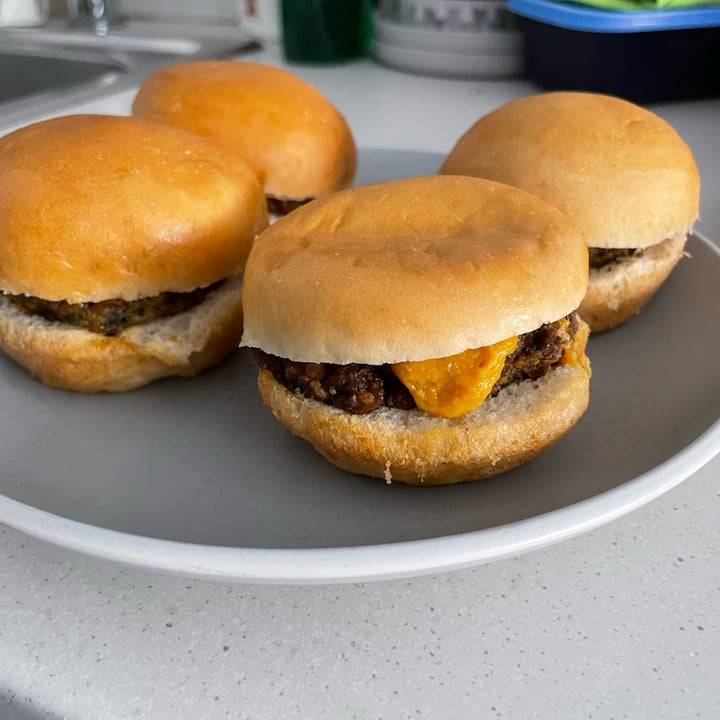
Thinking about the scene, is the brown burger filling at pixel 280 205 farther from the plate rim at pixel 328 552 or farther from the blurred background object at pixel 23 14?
the blurred background object at pixel 23 14

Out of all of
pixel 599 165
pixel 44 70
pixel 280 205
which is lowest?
pixel 44 70

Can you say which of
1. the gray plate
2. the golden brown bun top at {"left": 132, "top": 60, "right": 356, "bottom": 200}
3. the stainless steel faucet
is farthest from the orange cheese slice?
the stainless steel faucet

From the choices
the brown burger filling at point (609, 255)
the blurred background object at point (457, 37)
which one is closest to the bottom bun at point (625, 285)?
the brown burger filling at point (609, 255)

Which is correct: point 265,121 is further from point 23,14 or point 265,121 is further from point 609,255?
point 23,14

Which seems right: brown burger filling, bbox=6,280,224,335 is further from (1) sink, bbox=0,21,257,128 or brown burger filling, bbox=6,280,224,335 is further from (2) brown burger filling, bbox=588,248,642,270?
(1) sink, bbox=0,21,257,128

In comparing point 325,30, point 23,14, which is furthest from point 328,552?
point 23,14

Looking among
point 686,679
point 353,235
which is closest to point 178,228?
point 353,235

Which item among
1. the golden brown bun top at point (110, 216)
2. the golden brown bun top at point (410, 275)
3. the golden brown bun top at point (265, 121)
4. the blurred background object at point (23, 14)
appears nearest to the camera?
the golden brown bun top at point (410, 275)
